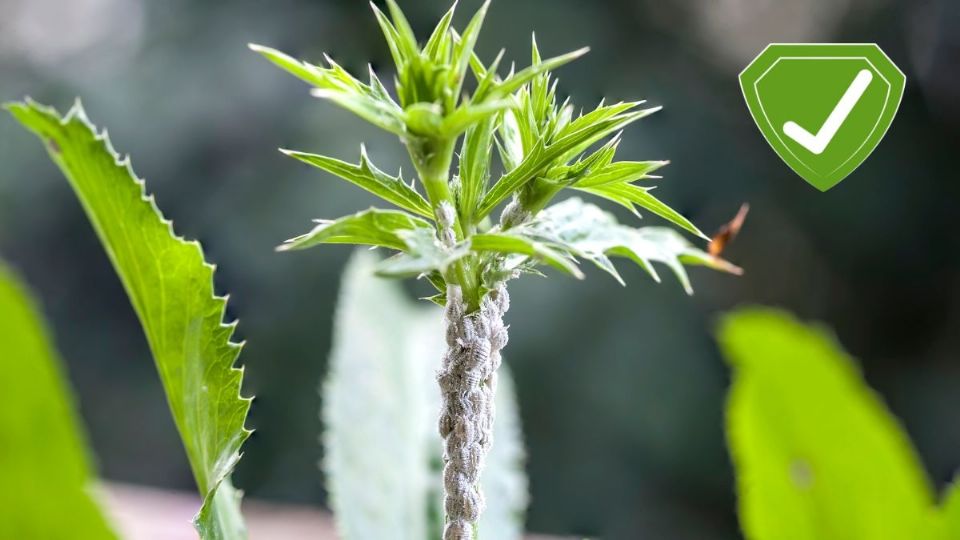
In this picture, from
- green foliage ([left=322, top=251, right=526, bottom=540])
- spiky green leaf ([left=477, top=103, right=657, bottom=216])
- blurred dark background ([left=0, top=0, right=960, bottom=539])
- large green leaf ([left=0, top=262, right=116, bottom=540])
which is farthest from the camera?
blurred dark background ([left=0, top=0, right=960, bottom=539])

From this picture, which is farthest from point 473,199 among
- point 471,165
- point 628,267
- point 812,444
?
point 628,267

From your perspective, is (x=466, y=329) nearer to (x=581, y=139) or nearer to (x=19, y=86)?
(x=581, y=139)

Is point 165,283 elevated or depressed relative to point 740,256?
depressed

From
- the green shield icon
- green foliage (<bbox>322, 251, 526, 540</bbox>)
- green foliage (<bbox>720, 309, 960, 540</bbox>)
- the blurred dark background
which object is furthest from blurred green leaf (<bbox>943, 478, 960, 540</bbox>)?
the blurred dark background

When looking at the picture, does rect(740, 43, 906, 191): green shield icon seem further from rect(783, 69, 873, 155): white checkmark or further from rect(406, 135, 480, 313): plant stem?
rect(406, 135, 480, 313): plant stem

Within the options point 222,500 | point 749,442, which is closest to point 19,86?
point 222,500

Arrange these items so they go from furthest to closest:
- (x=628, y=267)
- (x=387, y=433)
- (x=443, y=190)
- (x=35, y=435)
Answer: (x=628, y=267), (x=387, y=433), (x=443, y=190), (x=35, y=435)

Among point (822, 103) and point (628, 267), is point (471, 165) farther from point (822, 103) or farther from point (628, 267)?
point (628, 267)
